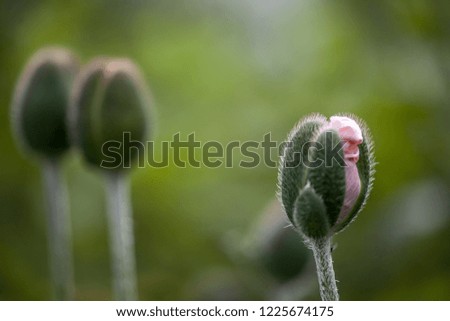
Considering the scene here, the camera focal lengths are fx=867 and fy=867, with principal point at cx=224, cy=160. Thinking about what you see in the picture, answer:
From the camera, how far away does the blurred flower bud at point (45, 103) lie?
137 centimetres

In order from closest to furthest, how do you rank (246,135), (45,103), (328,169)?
(328,169) → (45,103) → (246,135)

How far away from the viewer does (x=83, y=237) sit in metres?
2.21

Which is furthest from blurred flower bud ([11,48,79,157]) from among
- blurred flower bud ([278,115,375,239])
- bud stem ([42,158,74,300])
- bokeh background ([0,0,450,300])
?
blurred flower bud ([278,115,375,239])

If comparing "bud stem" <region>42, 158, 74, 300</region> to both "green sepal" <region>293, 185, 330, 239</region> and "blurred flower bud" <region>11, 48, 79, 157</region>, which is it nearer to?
"blurred flower bud" <region>11, 48, 79, 157</region>

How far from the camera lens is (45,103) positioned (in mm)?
1379

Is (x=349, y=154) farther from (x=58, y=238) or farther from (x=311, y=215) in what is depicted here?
(x=58, y=238)

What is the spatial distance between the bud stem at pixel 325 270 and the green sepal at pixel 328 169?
0.20 ft

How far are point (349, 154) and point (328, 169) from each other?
0.12ft

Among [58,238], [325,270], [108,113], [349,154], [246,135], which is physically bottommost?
[325,270]

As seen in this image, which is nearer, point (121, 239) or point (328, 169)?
point (328, 169)

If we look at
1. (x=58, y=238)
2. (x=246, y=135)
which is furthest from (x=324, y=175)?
(x=246, y=135)

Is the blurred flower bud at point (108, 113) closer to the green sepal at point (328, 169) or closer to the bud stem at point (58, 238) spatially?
the bud stem at point (58, 238)

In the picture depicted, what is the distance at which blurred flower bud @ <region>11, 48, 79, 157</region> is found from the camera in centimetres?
137

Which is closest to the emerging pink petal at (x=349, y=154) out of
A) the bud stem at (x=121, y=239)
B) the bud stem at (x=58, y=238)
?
the bud stem at (x=121, y=239)
